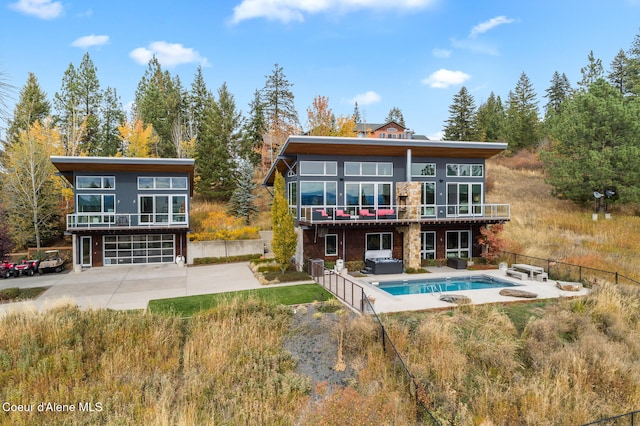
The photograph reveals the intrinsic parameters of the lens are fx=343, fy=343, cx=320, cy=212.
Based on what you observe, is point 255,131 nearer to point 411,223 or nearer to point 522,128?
point 411,223

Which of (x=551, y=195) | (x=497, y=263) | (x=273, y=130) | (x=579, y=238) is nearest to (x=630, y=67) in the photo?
(x=551, y=195)

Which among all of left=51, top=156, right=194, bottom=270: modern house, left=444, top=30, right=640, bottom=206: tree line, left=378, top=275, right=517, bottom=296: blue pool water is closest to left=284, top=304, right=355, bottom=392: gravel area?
left=378, top=275, right=517, bottom=296: blue pool water

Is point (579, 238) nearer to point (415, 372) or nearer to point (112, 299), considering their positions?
point (415, 372)

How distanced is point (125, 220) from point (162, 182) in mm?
3161

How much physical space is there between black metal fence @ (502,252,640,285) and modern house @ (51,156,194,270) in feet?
66.1

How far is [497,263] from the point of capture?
789 inches

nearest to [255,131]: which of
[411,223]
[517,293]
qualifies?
[411,223]

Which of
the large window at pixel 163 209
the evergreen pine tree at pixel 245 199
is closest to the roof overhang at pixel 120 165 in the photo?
the large window at pixel 163 209

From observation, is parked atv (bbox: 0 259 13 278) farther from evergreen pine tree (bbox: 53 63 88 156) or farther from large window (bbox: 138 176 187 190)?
evergreen pine tree (bbox: 53 63 88 156)

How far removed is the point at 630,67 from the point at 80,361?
52.4 meters

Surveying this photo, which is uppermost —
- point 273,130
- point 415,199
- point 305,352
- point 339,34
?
point 339,34

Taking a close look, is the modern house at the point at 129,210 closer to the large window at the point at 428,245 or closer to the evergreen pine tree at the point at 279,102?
→ the large window at the point at 428,245

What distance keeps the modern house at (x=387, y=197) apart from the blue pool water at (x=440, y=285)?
2459 millimetres

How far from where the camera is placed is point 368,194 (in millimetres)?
19672
